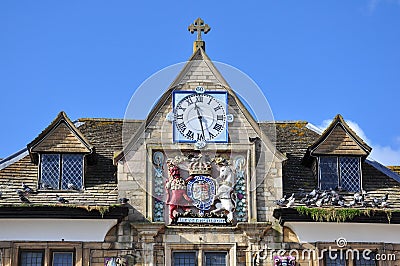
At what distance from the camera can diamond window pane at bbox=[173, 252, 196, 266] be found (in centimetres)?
3009

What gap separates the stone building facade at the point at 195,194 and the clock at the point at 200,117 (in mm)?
29

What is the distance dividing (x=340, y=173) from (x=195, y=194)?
179 inches

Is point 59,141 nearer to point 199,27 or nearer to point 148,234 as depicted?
point 148,234

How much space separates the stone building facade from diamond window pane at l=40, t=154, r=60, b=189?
32mm

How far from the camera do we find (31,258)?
29.8 metres

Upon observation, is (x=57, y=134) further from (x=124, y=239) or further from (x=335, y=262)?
(x=335, y=262)

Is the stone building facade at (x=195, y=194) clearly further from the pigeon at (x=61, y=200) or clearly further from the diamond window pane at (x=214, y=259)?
the pigeon at (x=61, y=200)

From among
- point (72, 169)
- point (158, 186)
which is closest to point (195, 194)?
point (158, 186)

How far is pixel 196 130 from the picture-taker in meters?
31.4

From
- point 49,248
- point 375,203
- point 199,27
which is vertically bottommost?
point 49,248

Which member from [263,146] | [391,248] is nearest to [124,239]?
[263,146]

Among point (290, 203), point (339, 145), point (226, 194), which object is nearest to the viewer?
point (290, 203)

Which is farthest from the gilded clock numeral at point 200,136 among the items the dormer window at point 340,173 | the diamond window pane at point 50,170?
the diamond window pane at point 50,170

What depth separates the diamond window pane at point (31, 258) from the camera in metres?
29.7
